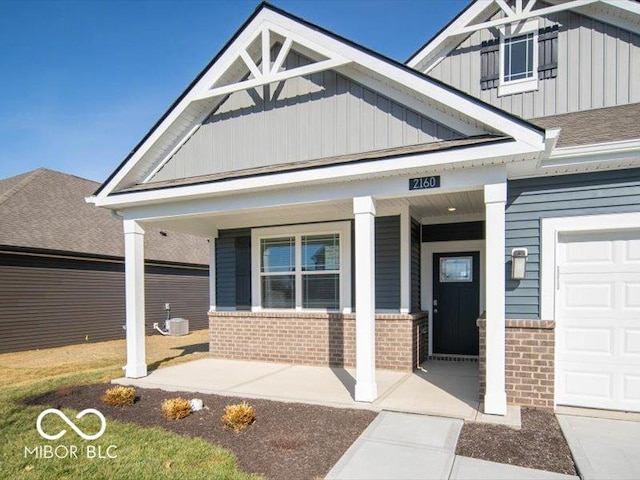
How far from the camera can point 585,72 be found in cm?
720

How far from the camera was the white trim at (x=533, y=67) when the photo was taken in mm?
7543

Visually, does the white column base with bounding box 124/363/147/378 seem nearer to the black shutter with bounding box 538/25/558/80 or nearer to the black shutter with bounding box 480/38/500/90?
the black shutter with bounding box 480/38/500/90

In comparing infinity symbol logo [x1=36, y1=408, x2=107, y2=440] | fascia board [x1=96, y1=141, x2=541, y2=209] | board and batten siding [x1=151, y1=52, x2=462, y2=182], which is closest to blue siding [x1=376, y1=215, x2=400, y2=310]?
board and batten siding [x1=151, y1=52, x2=462, y2=182]

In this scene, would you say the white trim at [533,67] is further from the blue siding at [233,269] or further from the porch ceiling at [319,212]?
the blue siding at [233,269]

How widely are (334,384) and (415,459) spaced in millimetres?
2991

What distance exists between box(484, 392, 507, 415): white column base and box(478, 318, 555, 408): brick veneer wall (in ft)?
1.85

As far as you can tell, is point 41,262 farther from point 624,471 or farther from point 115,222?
point 624,471

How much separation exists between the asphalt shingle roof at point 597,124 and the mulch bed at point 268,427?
14.4 feet

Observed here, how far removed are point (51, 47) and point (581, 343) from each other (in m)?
13.5

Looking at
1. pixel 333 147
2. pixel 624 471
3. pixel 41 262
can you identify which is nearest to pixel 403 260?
pixel 333 147

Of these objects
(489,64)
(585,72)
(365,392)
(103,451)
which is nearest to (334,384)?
(365,392)

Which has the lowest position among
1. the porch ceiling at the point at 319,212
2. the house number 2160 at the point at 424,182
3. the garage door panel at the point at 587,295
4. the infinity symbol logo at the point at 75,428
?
the infinity symbol logo at the point at 75,428

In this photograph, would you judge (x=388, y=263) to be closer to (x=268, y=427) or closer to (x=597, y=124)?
(x=597, y=124)

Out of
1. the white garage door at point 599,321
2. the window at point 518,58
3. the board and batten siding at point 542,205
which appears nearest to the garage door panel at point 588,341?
the white garage door at point 599,321
